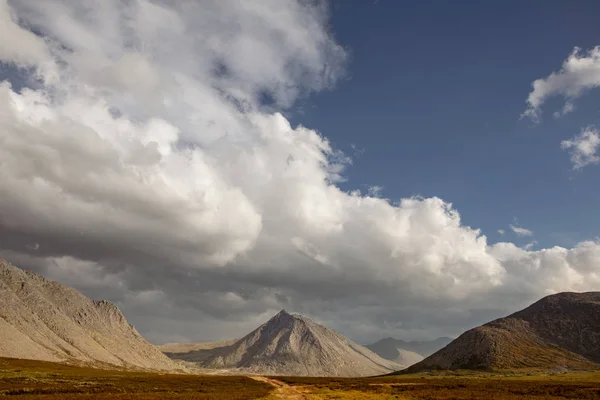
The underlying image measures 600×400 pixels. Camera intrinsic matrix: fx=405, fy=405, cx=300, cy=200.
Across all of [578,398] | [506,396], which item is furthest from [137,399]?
[578,398]

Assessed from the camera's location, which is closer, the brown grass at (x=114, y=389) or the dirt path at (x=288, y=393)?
the brown grass at (x=114, y=389)

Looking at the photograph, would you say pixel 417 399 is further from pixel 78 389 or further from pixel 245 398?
pixel 78 389

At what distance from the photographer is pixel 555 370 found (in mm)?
193125

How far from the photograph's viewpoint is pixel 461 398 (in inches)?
2569

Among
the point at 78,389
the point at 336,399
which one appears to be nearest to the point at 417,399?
the point at 336,399

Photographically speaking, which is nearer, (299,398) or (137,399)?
(137,399)

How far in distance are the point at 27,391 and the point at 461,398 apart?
75.0 m

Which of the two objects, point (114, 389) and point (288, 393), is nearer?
point (288, 393)

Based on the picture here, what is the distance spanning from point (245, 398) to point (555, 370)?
188m

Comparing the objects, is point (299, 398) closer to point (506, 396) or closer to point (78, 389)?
point (506, 396)

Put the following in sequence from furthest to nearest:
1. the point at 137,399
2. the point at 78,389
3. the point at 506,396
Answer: the point at 78,389, the point at 506,396, the point at 137,399

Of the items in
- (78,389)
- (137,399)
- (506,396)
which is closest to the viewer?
(137,399)

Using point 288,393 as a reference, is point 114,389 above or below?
below

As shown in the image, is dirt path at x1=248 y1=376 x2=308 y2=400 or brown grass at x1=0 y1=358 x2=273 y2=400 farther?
dirt path at x1=248 y1=376 x2=308 y2=400
